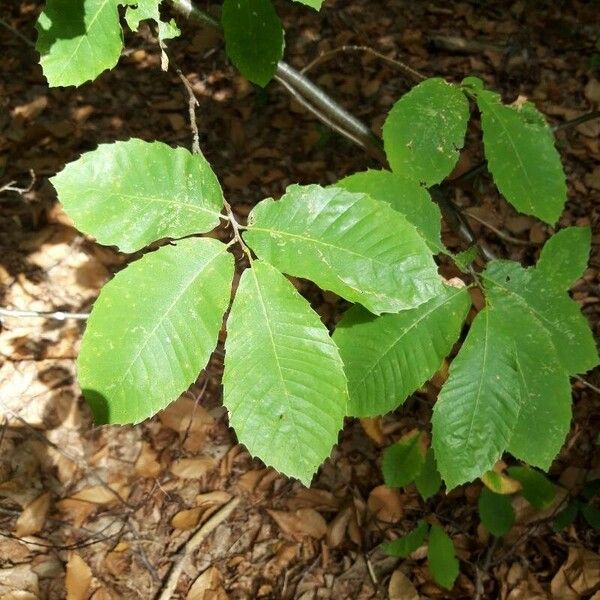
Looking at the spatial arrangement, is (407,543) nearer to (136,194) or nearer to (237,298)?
(237,298)

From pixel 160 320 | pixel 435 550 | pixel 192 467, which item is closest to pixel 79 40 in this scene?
pixel 160 320

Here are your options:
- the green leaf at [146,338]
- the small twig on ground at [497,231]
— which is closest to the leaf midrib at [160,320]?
the green leaf at [146,338]

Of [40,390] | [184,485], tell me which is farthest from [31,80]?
[184,485]

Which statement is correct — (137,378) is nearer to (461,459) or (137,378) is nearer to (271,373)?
(271,373)

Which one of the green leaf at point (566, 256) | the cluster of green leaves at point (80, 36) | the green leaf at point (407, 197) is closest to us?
the cluster of green leaves at point (80, 36)

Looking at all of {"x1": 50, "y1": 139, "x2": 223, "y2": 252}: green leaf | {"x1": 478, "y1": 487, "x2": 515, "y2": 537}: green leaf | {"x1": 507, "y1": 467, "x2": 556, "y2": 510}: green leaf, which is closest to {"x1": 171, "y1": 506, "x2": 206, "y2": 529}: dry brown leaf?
{"x1": 478, "y1": 487, "x2": 515, "y2": 537}: green leaf

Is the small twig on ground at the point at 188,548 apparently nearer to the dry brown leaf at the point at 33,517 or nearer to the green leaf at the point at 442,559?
the dry brown leaf at the point at 33,517

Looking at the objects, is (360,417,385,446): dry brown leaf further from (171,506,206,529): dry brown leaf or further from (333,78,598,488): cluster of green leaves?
(333,78,598,488): cluster of green leaves
